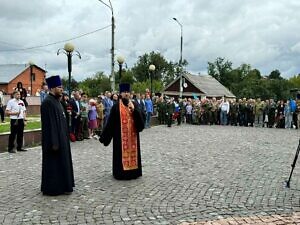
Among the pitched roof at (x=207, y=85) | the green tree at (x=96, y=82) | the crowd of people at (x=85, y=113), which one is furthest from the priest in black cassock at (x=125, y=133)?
the green tree at (x=96, y=82)

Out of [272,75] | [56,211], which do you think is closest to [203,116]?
[56,211]

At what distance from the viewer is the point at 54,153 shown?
25.2 feet

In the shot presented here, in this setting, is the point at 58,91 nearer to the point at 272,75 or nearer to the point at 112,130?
the point at 112,130

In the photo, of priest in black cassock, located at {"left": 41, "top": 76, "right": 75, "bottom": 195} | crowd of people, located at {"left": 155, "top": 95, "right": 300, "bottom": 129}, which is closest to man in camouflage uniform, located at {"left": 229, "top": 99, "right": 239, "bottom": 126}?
crowd of people, located at {"left": 155, "top": 95, "right": 300, "bottom": 129}

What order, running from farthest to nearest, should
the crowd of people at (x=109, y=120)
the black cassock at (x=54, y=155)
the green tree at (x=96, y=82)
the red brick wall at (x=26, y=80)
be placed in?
the green tree at (x=96, y=82)
the red brick wall at (x=26, y=80)
the crowd of people at (x=109, y=120)
the black cassock at (x=54, y=155)

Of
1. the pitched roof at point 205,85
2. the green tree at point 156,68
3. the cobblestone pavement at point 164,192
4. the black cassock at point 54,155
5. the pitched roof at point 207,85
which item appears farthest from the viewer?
the green tree at point 156,68

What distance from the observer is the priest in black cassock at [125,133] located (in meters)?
9.11

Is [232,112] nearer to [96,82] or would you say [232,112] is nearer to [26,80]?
[26,80]

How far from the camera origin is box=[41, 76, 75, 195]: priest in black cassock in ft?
24.8

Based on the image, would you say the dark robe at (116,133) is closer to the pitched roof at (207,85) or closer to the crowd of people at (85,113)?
the crowd of people at (85,113)

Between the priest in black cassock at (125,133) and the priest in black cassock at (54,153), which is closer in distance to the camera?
the priest in black cassock at (54,153)

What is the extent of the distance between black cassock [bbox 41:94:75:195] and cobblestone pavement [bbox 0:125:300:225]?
21 centimetres

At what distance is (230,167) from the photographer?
1059cm

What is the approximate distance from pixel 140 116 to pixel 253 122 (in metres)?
18.5
